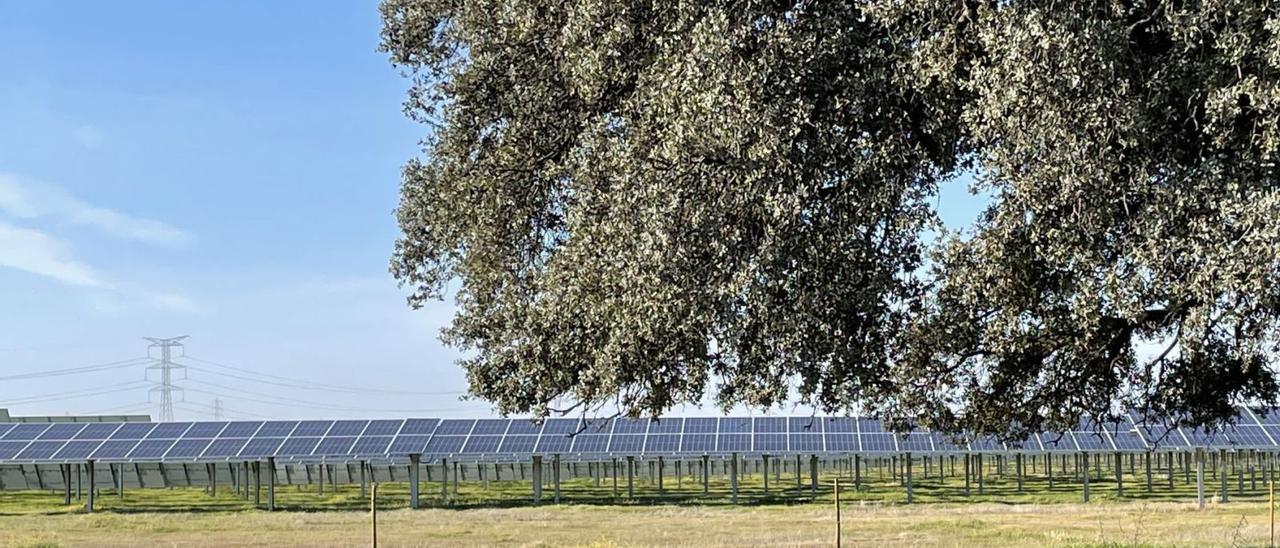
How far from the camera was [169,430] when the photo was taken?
5247 cm

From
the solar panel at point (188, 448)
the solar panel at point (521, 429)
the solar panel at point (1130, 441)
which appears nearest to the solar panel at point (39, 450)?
the solar panel at point (188, 448)

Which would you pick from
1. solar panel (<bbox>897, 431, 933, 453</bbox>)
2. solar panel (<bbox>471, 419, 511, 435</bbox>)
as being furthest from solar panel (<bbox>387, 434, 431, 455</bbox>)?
solar panel (<bbox>897, 431, 933, 453</bbox>)

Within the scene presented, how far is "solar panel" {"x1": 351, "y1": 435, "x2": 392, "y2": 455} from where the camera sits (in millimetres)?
48500

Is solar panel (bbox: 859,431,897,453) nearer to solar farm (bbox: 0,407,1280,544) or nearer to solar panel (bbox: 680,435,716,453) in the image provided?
solar farm (bbox: 0,407,1280,544)

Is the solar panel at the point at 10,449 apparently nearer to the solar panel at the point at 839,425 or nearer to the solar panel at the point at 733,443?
the solar panel at the point at 733,443

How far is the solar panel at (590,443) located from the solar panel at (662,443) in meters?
1.64

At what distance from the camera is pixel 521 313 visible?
13.7 metres

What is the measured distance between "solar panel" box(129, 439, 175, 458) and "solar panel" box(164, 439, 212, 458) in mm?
242

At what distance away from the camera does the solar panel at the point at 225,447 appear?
47781mm

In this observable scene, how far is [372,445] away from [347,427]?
4.01 metres

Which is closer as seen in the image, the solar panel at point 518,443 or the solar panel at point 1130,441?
the solar panel at point 518,443

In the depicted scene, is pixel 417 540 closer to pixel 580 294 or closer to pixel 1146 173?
pixel 580 294

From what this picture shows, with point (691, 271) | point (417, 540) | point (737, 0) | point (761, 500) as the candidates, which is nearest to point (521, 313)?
point (691, 271)

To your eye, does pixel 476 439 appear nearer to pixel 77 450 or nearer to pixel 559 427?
pixel 559 427
